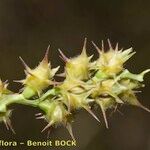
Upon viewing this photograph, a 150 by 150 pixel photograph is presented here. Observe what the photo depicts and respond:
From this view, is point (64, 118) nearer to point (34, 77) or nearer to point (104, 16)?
point (34, 77)

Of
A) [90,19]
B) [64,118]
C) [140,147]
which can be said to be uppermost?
[90,19]

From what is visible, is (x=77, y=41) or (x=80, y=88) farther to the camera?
(x=77, y=41)

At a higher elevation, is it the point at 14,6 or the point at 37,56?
the point at 14,6

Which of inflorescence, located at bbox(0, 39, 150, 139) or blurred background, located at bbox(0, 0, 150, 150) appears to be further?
blurred background, located at bbox(0, 0, 150, 150)

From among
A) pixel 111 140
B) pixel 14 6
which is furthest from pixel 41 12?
pixel 111 140

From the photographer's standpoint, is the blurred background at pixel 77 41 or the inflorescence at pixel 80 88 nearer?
the inflorescence at pixel 80 88

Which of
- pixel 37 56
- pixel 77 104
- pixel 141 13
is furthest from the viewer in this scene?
pixel 141 13

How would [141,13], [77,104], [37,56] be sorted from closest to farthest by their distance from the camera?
[77,104] → [37,56] → [141,13]

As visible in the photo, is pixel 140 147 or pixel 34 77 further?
pixel 140 147
